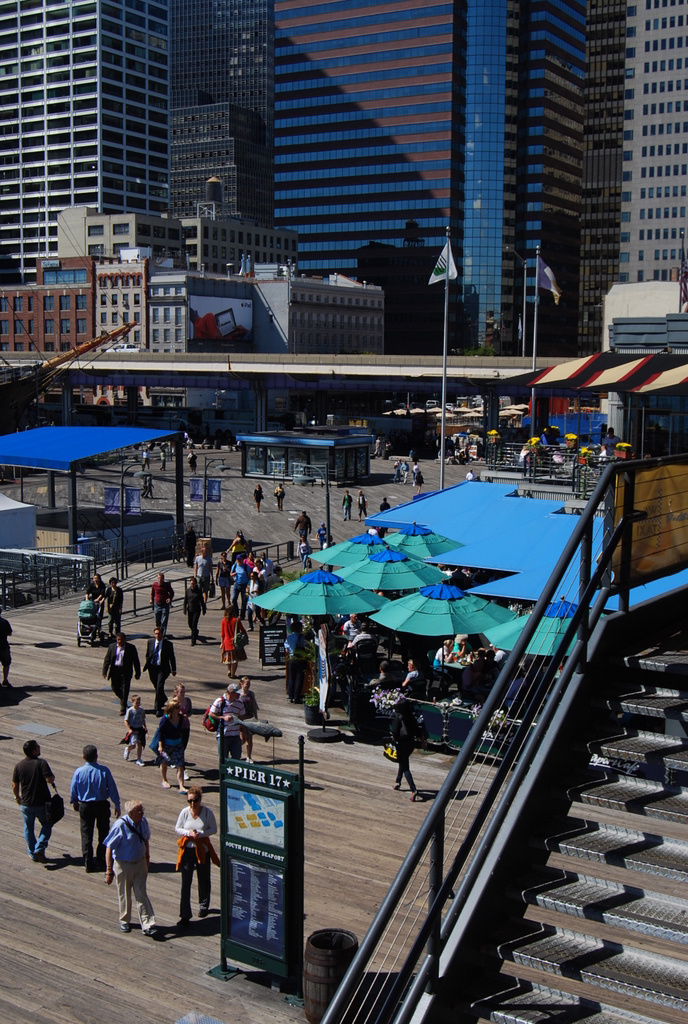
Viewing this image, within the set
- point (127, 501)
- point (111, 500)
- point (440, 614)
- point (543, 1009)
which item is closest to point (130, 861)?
point (543, 1009)

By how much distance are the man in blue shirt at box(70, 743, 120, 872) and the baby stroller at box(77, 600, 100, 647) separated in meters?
10.9

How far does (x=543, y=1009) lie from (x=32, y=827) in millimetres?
9061

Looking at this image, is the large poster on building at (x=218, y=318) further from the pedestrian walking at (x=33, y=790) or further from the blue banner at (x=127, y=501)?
the pedestrian walking at (x=33, y=790)

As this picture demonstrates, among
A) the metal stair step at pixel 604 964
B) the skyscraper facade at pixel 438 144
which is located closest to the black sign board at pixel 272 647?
the metal stair step at pixel 604 964

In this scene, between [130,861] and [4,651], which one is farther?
[4,651]

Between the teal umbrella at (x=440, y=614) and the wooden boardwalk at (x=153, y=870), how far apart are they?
6.71 ft

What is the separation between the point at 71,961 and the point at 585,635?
22.5ft

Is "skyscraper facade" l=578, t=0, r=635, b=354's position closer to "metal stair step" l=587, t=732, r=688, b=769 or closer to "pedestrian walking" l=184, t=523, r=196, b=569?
"pedestrian walking" l=184, t=523, r=196, b=569

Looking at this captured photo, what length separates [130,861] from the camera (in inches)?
406

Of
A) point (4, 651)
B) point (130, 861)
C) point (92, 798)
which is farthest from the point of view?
point (4, 651)

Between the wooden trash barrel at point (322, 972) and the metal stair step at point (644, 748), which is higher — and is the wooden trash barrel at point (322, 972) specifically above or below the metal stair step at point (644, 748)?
below

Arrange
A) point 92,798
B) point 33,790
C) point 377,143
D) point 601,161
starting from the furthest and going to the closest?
1. point 601,161
2. point 377,143
3. point 33,790
4. point 92,798

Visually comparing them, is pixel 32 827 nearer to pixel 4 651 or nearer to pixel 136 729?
pixel 136 729

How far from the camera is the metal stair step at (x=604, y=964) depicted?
14.4ft
